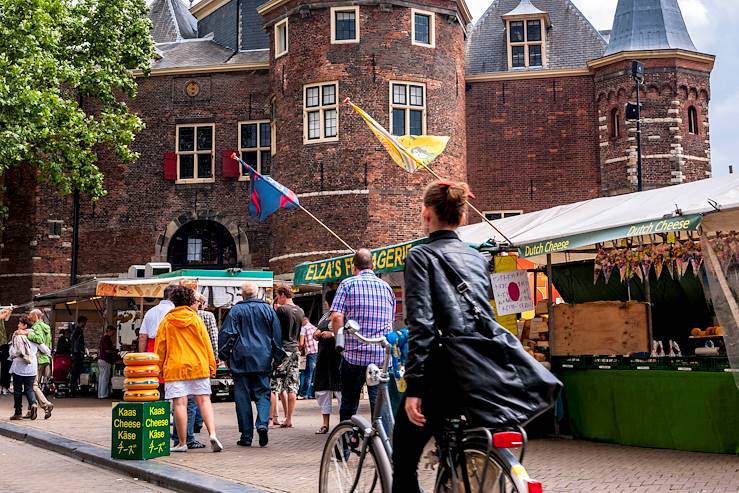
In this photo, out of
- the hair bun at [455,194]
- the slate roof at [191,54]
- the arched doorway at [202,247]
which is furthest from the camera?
the slate roof at [191,54]

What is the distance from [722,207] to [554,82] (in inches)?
880

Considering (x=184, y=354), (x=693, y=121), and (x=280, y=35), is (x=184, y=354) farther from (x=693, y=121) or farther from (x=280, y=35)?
(x=693, y=121)

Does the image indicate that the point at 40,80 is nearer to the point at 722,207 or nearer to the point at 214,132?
the point at 214,132

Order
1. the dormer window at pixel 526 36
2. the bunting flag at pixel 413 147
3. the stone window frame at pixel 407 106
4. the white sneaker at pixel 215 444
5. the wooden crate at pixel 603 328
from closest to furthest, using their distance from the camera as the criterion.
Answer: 1. the white sneaker at pixel 215 444
2. the wooden crate at pixel 603 328
3. the bunting flag at pixel 413 147
4. the stone window frame at pixel 407 106
5. the dormer window at pixel 526 36

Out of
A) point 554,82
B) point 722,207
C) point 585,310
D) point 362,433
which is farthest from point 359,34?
point 362,433

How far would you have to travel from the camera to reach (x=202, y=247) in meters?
31.0

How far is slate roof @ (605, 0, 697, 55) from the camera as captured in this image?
28234mm

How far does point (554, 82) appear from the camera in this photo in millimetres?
29516

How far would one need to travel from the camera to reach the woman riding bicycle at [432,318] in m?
3.78

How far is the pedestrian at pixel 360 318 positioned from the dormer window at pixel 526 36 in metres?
23.6

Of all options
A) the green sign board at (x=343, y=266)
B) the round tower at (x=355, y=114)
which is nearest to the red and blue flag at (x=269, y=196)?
→ the round tower at (x=355, y=114)

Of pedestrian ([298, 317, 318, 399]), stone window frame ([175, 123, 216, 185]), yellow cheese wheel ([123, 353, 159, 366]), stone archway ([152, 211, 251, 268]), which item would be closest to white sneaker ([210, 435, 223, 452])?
yellow cheese wheel ([123, 353, 159, 366])

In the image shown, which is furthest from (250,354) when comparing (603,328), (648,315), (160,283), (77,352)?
(77,352)

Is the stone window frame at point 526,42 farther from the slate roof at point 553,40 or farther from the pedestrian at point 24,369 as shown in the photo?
the pedestrian at point 24,369
